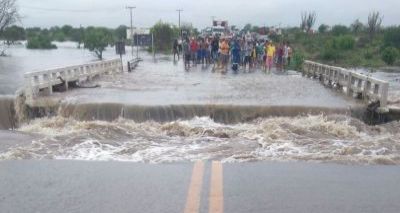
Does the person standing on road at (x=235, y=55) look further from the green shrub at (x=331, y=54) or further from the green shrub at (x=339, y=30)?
the green shrub at (x=339, y=30)

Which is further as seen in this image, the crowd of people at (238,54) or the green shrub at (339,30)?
the green shrub at (339,30)

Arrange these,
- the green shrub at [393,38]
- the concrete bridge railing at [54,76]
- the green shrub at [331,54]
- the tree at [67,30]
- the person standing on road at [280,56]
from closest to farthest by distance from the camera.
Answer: the concrete bridge railing at [54,76], the person standing on road at [280,56], the green shrub at [331,54], the green shrub at [393,38], the tree at [67,30]

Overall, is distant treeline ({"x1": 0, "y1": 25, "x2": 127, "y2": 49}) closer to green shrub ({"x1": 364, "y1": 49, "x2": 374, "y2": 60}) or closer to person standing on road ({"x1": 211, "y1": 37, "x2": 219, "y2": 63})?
green shrub ({"x1": 364, "y1": 49, "x2": 374, "y2": 60})

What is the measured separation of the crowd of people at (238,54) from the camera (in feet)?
87.7

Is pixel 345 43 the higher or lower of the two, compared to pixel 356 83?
lower

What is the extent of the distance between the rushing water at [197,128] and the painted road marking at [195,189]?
1039 mm

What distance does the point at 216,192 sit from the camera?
19.5 feet

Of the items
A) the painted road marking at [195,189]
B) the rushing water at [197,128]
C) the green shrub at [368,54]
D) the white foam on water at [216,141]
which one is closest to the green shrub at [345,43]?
the green shrub at [368,54]

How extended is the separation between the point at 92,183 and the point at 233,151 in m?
3.34

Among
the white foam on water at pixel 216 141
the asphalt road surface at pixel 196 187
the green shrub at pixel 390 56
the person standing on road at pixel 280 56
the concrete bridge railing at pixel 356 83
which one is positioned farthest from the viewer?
the green shrub at pixel 390 56

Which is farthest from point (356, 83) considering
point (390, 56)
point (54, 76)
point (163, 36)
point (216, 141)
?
point (163, 36)

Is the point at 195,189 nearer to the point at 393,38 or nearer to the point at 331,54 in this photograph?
the point at 331,54

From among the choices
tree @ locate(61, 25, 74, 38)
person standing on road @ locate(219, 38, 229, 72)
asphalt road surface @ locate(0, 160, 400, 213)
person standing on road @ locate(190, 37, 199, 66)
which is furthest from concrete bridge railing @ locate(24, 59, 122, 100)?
tree @ locate(61, 25, 74, 38)

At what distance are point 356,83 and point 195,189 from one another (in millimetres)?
11369
